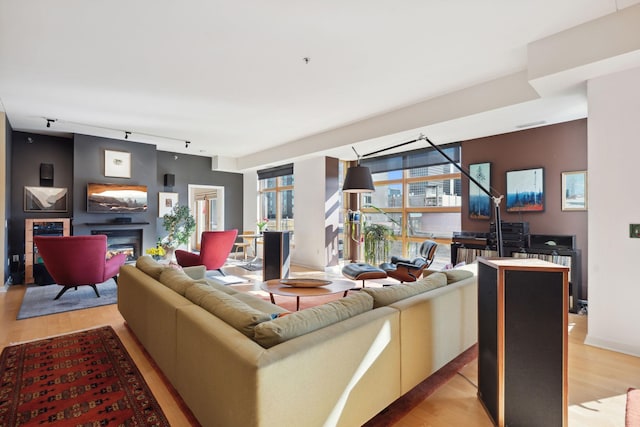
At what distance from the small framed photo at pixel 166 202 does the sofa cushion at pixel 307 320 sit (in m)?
7.19

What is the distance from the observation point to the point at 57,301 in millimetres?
4375

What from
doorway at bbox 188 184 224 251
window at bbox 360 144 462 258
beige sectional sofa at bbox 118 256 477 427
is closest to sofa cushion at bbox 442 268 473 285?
beige sectional sofa at bbox 118 256 477 427

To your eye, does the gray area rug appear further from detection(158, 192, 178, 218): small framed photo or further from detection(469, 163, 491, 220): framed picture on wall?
detection(469, 163, 491, 220): framed picture on wall

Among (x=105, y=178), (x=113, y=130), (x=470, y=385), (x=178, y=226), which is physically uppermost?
(x=113, y=130)

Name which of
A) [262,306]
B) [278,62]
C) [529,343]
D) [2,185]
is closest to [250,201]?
[2,185]

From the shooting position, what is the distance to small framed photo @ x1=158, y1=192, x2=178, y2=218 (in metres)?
7.84

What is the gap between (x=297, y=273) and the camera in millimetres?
6543

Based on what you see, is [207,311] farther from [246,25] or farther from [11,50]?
[11,50]

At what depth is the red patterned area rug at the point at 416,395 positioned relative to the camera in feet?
6.32

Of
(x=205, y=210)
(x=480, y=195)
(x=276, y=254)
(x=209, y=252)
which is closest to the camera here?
(x=480, y=195)

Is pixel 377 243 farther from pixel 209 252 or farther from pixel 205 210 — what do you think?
pixel 205 210

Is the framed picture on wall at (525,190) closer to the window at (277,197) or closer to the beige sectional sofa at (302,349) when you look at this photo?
the beige sectional sofa at (302,349)

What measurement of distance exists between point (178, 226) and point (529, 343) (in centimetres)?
766

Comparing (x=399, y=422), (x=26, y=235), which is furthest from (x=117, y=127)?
(x=399, y=422)
